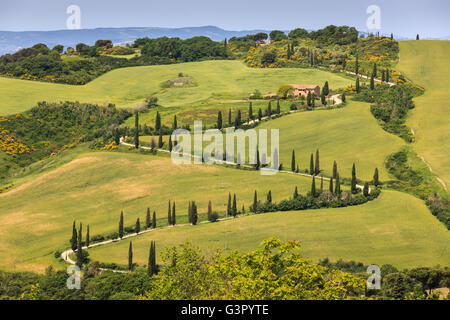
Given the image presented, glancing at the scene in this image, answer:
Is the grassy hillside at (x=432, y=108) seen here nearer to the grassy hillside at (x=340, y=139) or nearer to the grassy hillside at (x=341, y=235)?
the grassy hillside at (x=340, y=139)

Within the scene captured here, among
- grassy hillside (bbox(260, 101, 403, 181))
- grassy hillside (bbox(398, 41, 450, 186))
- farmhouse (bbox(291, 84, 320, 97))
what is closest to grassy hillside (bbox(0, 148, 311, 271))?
grassy hillside (bbox(260, 101, 403, 181))

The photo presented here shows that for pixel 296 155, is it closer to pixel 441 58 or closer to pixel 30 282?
pixel 30 282

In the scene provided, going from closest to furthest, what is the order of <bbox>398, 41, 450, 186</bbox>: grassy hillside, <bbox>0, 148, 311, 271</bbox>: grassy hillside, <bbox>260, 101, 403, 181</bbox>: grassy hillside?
1. <bbox>0, 148, 311, 271</bbox>: grassy hillside
2. <bbox>260, 101, 403, 181</bbox>: grassy hillside
3. <bbox>398, 41, 450, 186</bbox>: grassy hillside

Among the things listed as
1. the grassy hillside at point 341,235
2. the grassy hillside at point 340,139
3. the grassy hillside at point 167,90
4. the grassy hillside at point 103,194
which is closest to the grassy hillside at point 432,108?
the grassy hillside at point 340,139

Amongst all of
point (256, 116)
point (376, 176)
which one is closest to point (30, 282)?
point (376, 176)

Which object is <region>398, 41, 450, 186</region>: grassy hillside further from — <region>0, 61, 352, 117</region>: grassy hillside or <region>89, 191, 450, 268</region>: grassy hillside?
<region>0, 61, 352, 117</region>: grassy hillside

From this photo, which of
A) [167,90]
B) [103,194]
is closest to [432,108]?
[103,194]
